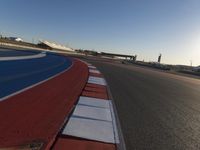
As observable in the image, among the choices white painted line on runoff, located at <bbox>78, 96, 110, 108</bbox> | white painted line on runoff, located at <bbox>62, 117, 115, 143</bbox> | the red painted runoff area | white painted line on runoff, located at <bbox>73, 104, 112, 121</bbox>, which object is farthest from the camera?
white painted line on runoff, located at <bbox>78, 96, 110, 108</bbox>

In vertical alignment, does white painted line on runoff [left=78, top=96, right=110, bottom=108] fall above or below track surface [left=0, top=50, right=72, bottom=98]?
below

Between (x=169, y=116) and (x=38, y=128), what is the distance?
4.30m

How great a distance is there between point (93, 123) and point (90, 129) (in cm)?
61

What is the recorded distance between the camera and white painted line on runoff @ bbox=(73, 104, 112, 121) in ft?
23.3

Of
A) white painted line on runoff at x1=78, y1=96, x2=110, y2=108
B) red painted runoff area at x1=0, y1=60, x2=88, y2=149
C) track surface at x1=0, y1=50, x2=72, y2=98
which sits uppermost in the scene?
track surface at x1=0, y1=50, x2=72, y2=98

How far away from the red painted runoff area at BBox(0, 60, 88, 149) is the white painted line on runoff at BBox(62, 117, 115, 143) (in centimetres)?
24

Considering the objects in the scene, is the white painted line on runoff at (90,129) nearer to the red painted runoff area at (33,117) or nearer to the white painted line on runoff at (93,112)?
the red painted runoff area at (33,117)

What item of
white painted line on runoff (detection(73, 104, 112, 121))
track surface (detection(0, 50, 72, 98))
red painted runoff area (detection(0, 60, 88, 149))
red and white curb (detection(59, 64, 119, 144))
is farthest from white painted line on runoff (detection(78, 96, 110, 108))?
track surface (detection(0, 50, 72, 98))

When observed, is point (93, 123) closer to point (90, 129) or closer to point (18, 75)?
point (90, 129)

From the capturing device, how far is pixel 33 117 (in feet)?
20.1

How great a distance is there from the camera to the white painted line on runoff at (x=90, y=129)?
539cm

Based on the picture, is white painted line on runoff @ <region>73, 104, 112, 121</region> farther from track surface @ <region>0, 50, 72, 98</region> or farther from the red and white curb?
track surface @ <region>0, 50, 72, 98</region>

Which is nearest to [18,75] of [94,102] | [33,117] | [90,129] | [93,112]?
[94,102]

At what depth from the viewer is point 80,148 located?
4.59 meters
